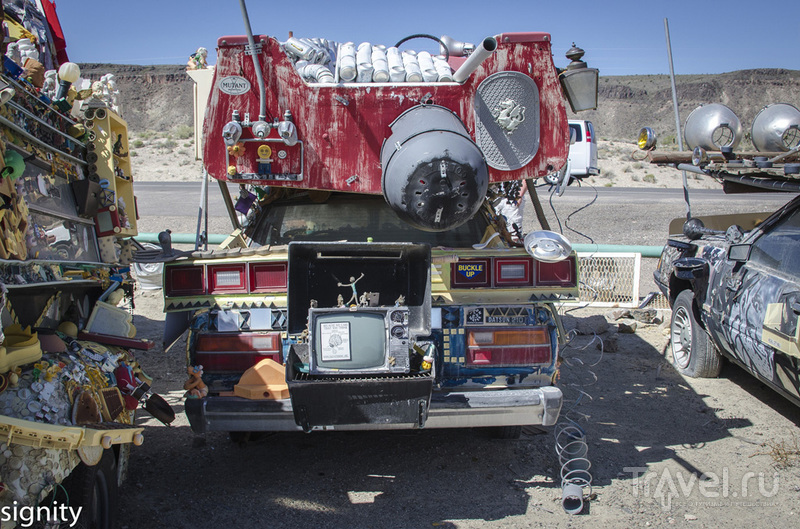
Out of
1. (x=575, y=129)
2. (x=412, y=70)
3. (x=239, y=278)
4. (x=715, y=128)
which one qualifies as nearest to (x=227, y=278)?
(x=239, y=278)

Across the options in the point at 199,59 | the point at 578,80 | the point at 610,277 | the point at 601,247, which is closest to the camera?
the point at 578,80

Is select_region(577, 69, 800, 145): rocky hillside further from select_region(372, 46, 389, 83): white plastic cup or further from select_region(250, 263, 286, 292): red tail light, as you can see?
select_region(250, 263, 286, 292): red tail light

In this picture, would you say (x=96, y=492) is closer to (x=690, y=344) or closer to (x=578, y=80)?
(x=578, y=80)

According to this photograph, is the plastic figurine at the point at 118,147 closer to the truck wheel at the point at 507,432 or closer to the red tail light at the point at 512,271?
the red tail light at the point at 512,271

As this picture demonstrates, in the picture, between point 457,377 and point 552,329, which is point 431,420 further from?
point 552,329

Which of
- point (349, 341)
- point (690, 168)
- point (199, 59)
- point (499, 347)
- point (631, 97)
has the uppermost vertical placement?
point (631, 97)

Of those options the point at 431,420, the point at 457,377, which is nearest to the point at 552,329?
the point at 457,377

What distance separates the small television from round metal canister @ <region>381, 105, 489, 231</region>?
574 mm

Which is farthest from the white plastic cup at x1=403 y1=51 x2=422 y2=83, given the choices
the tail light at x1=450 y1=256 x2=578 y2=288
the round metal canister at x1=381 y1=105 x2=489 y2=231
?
the tail light at x1=450 y1=256 x2=578 y2=288

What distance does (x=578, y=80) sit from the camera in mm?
4500

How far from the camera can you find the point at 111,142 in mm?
4336

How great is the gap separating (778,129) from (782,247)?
11.0 feet

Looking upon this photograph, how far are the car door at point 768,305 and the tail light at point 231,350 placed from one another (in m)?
3.38

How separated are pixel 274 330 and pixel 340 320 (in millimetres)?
551
